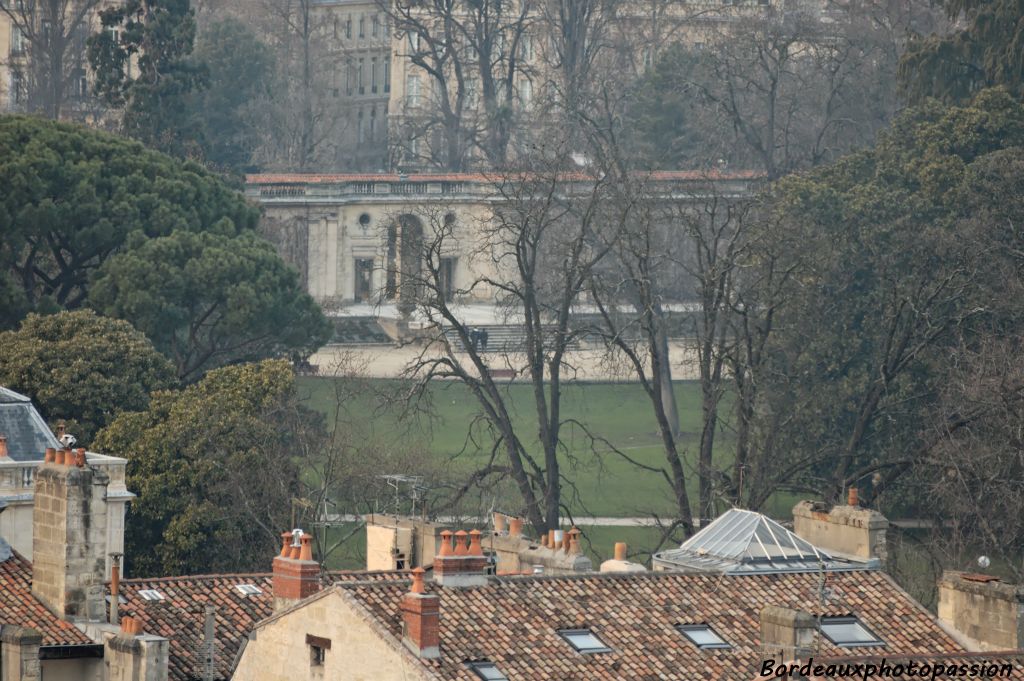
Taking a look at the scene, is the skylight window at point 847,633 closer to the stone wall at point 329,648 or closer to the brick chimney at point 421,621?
the brick chimney at point 421,621

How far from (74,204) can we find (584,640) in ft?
168

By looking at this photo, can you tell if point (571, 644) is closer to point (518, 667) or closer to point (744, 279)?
point (518, 667)

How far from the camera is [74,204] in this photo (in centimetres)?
9100

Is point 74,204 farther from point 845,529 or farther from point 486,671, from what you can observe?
point 486,671

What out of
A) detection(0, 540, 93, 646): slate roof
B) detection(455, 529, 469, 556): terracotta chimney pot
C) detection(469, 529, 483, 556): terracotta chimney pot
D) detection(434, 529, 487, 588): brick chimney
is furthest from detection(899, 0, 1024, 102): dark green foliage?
detection(434, 529, 487, 588): brick chimney

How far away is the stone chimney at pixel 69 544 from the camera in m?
45.5

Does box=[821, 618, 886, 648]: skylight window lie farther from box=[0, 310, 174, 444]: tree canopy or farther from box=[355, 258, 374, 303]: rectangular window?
box=[355, 258, 374, 303]: rectangular window

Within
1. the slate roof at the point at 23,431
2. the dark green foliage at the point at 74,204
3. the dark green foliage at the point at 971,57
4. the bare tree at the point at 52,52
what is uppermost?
the bare tree at the point at 52,52

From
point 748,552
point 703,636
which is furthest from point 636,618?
point 748,552

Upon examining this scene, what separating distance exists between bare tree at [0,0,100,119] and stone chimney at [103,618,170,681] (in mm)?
97814

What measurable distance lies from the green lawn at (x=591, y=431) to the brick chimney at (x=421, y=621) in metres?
36.5

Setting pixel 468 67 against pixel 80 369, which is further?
pixel 468 67

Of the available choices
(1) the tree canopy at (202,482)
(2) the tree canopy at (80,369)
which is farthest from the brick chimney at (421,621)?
(2) the tree canopy at (80,369)

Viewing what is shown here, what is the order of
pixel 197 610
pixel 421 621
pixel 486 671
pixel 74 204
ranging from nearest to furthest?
pixel 421 621, pixel 486 671, pixel 197 610, pixel 74 204
